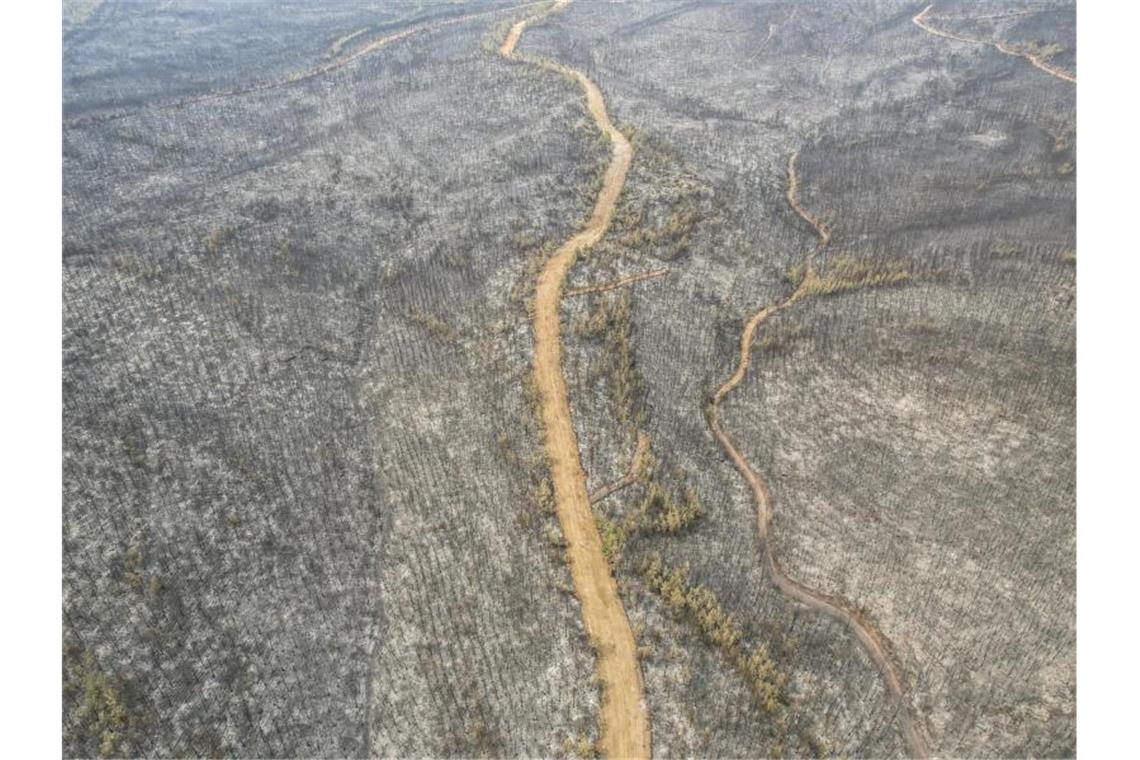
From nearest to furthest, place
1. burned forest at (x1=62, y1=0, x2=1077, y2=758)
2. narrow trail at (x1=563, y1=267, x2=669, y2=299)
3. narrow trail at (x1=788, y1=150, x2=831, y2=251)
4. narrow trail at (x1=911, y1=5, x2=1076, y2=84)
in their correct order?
burned forest at (x1=62, y1=0, x2=1077, y2=758), narrow trail at (x1=563, y1=267, x2=669, y2=299), narrow trail at (x1=788, y1=150, x2=831, y2=251), narrow trail at (x1=911, y1=5, x2=1076, y2=84)

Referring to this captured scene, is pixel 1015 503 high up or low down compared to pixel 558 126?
down

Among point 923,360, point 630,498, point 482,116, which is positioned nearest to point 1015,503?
point 923,360

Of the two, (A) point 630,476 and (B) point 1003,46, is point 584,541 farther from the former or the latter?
(B) point 1003,46

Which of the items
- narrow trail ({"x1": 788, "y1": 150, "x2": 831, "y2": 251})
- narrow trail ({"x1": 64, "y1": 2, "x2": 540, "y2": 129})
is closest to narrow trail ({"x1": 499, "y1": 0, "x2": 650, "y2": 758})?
narrow trail ({"x1": 788, "y1": 150, "x2": 831, "y2": 251})

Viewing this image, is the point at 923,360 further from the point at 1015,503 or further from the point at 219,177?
the point at 219,177

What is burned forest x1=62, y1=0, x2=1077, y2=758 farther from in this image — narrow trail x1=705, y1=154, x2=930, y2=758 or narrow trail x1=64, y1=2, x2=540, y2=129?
narrow trail x1=64, y1=2, x2=540, y2=129

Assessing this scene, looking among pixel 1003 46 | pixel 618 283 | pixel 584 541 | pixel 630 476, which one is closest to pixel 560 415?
pixel 630 476
